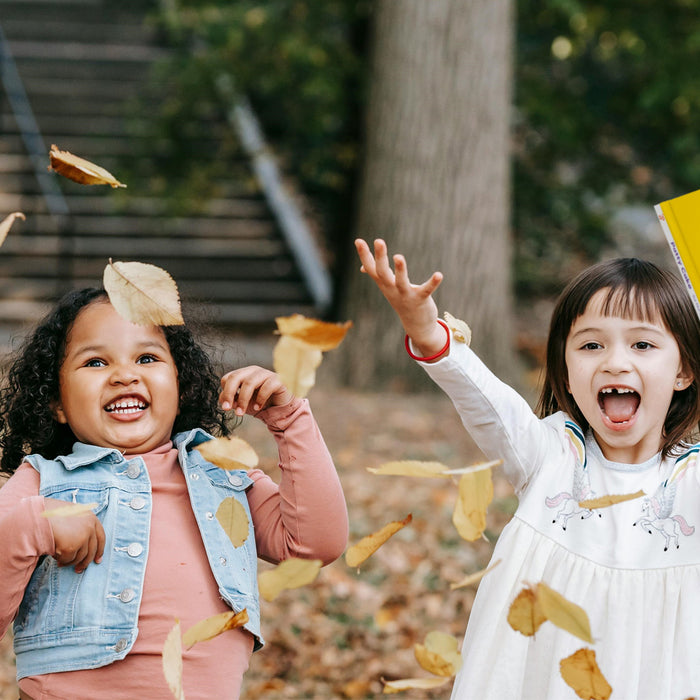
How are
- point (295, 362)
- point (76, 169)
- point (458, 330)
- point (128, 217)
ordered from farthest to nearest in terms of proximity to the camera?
point (128, 217), point (458, 330), point (76, 169), point (295, 362)

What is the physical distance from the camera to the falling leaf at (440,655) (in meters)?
1.78

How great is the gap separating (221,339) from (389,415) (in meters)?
4.00

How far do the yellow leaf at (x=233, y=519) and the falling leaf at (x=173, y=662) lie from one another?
226mm

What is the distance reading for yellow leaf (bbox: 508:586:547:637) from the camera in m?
1.72

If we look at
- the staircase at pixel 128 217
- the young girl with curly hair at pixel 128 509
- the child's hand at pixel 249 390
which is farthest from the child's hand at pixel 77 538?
the staircase at pixel 128 217

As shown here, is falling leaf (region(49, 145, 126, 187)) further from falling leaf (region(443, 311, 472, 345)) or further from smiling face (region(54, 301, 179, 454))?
falling leaf (region(443, 311, 472, 345))

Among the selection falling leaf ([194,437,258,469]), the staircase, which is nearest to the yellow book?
falling leaf ([194,437,258,469])

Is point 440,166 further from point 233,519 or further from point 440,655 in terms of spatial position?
point 440,655

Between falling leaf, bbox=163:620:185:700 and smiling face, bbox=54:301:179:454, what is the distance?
1.32 ft

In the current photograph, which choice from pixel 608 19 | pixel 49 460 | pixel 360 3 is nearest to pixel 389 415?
pixel 360 3

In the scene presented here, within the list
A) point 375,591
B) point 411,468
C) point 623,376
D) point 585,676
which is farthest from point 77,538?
point 375,591

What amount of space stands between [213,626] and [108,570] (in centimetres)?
22

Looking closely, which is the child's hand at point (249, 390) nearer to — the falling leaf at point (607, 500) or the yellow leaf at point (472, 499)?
the yellow leaf at point (472, 499)

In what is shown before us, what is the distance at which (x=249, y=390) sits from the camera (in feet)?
6.40
